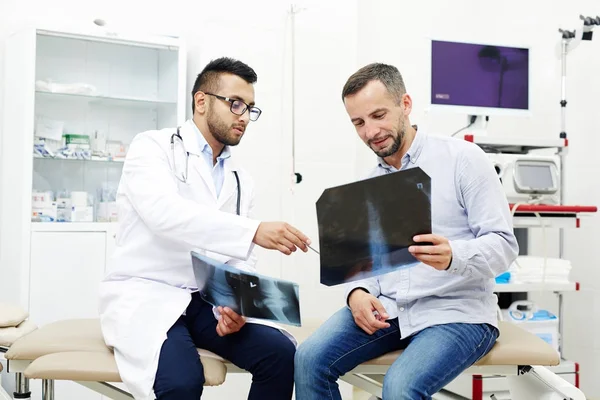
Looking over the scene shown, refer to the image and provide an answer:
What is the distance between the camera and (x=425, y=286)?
5.79 feet

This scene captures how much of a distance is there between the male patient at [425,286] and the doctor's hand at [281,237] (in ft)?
0.86

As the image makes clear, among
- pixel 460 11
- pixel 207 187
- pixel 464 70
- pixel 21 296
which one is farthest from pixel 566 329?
pixel 21 296

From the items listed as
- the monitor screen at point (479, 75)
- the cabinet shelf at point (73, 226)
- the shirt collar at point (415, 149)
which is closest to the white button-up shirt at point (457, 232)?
the shirt collar at point (415, 149)

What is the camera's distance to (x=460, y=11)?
13.2 ft

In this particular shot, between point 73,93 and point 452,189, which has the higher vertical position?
point 73,93

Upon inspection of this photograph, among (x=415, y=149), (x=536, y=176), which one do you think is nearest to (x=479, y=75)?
(x=536, y=176)

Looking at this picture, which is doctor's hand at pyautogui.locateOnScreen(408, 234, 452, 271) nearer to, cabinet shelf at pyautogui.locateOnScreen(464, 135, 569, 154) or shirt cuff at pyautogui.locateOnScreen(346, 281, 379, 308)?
shirt cuff at pyautogui.locateOnScreen(346, 281, 379, 308)

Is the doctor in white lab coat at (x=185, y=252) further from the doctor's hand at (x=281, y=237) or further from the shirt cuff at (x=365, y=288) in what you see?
the shirt cuff at (x=365, y=288)

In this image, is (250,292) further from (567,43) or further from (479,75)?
(567,43)

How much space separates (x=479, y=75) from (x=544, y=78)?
0.90 m

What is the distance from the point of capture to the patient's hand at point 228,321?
176 centimetres

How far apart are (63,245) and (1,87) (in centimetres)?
90

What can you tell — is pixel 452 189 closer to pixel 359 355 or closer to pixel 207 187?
pixel 359 355

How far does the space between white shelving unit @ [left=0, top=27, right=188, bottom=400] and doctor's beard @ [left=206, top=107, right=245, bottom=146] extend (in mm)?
1316
